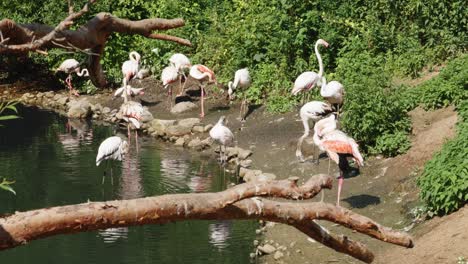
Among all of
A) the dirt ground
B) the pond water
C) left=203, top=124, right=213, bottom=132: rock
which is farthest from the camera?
left=203, top=124, right=213, bottom=132: rock

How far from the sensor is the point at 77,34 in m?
4.25

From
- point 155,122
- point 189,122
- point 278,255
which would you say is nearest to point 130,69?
point 155,122

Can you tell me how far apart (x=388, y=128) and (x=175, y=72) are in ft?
25.2

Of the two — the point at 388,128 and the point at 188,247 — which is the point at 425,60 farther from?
the point at 188,247

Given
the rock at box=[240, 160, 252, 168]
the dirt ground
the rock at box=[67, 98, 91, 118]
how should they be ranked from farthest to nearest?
the rock at box=[67, 98, 91, 118] → the rock at box=[240, 160, 252, 168] → the dirt ground

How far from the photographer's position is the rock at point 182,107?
818 inches

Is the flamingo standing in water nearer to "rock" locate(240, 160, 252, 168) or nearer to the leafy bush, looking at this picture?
"rock" locate(240, 160, 252, 168)

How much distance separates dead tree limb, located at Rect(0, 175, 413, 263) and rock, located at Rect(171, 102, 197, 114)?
1581 cm

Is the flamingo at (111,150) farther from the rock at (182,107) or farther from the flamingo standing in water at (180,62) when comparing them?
the flamingo standing in water at (180,62)

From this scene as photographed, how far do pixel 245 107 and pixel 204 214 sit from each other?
48.9 feet

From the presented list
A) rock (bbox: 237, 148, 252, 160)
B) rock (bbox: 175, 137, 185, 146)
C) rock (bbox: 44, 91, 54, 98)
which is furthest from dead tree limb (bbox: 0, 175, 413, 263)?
rock (bbox: 44, 91, 54, 98)

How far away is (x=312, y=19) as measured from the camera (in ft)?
63.1

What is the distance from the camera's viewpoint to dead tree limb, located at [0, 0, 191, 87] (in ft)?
12.4

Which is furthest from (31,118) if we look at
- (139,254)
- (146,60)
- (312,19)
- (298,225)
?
(298,225)
